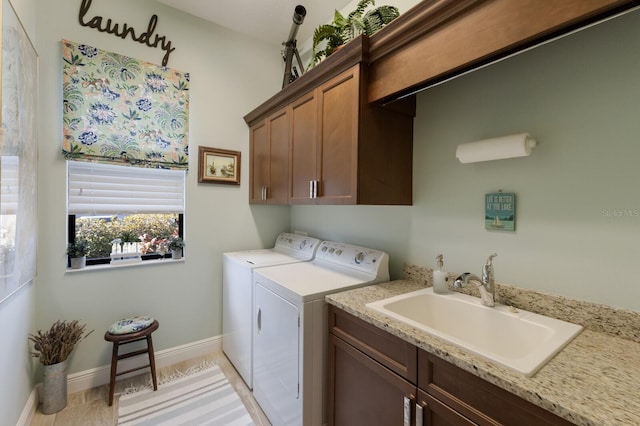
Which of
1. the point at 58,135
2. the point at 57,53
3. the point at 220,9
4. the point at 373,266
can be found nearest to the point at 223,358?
the point at 373,266

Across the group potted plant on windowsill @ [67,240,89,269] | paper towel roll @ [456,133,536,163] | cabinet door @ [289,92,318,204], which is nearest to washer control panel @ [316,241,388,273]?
cabinet door @ [289,92,318,204]

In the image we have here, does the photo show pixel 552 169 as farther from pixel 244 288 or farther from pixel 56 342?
pixel 56 342

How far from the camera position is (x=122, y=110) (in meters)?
2.18

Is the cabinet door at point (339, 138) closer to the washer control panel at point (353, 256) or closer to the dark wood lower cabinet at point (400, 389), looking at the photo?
the washer control panel at point (353, 256)

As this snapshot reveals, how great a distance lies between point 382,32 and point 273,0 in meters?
1.39

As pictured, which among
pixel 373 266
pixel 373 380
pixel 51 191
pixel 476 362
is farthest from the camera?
pixel 51 191

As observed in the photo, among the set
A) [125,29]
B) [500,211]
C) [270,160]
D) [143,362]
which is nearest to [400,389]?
[500,211]

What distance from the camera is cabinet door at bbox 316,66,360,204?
1.56 meters

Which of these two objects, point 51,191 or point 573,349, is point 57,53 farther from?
point 573,349

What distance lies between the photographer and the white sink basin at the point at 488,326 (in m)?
0.91

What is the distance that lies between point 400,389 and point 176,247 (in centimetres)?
211

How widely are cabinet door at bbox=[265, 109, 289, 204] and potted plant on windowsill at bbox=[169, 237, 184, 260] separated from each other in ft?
2.78

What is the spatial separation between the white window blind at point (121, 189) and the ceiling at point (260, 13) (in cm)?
140

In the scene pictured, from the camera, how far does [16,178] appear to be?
1.46m
